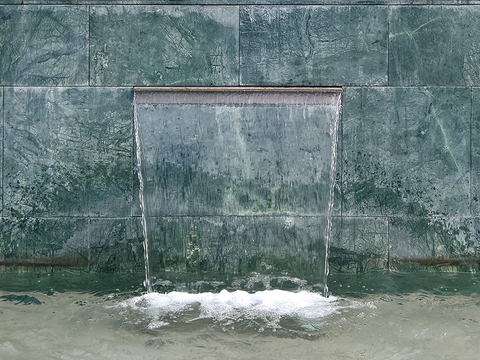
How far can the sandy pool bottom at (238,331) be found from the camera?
181 inches

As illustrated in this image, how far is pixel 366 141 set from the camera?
22.3ft

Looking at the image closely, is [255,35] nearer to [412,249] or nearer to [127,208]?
[127,208]

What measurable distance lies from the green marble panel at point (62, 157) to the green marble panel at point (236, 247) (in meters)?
0.77

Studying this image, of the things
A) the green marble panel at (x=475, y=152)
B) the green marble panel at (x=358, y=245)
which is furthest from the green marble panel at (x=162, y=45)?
the green marble panel at (x=475, y=152)

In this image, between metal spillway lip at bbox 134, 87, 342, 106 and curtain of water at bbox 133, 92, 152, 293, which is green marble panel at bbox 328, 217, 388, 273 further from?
curtain of water at bbox 133, 92, 152, 293

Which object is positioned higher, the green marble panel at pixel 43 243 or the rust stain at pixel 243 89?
the rust stain at pixel 243 89

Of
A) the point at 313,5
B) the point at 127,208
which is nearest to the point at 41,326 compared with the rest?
the point at 127,208

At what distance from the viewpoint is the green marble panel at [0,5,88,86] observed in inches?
267

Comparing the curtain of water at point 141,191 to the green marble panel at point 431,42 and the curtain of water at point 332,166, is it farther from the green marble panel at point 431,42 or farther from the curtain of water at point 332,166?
the green marble panel at point 431,42

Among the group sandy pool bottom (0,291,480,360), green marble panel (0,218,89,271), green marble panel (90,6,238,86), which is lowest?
sandy pool bottom (0,291,480,360)

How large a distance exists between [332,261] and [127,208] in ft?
9.52

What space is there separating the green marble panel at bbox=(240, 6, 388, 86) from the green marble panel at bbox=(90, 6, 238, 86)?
247 mm

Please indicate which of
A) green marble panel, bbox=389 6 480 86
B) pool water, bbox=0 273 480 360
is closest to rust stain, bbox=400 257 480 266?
pool water, bbox=0 273 480 360

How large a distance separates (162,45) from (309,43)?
201 cm
